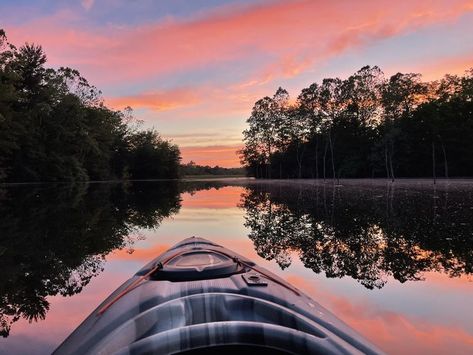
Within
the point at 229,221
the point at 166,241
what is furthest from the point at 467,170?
the point at 166,241

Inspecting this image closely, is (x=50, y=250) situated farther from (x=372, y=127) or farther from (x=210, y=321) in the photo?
(x=372, y=127)

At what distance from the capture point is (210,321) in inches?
89.0

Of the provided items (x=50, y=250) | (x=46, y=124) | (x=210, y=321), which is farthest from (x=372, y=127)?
(x=210, y=321)

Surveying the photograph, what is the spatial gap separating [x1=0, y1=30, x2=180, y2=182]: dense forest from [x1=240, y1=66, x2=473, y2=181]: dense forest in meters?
27.3

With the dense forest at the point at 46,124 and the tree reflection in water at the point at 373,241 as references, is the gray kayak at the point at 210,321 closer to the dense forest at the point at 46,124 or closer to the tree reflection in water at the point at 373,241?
the tree reflection in water at the point at 373,241

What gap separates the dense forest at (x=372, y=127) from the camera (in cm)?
4716

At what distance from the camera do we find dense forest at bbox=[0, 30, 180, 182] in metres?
37.7

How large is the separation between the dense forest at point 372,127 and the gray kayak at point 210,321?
42020 millimetres

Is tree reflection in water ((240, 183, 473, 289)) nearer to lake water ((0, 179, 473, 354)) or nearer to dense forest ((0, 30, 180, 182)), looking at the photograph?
lake water ((0, 179, 473, 354))

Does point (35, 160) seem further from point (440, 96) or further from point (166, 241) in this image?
point (440, 96)

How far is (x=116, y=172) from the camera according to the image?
65.5m

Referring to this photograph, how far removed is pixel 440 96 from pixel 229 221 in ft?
158

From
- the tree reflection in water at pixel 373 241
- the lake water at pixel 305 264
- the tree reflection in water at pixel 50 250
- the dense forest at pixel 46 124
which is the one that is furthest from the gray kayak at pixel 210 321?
the dense forest at pixel 46 124

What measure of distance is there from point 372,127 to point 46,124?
42176 millimetres
